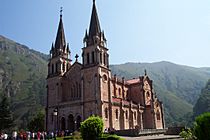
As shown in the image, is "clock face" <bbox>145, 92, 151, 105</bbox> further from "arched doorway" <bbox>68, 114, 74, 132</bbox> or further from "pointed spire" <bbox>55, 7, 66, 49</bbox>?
"pointed spire" <bbox>55, 7, 66, 49</bbox>

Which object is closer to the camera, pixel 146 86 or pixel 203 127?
pixel 203 127

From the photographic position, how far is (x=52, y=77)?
5966 cm

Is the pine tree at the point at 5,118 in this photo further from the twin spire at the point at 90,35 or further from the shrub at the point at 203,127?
the shrub at the point at 203,127

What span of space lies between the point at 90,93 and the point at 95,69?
192 inches

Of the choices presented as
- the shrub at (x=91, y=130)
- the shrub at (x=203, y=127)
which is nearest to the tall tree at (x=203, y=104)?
the shrub at (x=91, y=130)

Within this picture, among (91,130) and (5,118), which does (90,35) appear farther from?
(5,118)

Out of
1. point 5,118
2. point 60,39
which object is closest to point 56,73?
point 60,39

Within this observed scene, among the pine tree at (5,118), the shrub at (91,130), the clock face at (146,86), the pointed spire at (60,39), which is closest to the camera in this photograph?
the shrub at (91,130)

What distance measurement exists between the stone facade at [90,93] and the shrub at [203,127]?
A: 32420 mm

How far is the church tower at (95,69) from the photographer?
50.5 meters

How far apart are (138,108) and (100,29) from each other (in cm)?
2095

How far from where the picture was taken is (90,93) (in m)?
51.7

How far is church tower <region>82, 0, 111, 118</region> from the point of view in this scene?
166 feet

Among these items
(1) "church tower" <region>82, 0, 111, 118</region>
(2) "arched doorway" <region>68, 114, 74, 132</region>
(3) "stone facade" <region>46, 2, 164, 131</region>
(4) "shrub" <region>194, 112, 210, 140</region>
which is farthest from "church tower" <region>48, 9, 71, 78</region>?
(4) "shrub" <region>194, 112, 210, 140</region>
